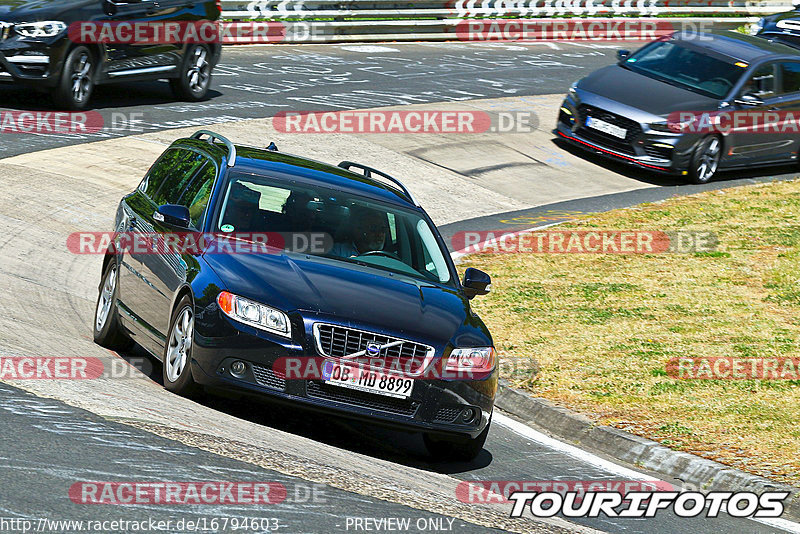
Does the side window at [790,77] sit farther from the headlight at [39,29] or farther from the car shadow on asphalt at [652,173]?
the headlight at [39,29]

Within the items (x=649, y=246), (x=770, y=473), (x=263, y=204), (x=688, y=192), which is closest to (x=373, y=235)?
(x=263, y=204)

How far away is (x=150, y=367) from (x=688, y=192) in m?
12.0

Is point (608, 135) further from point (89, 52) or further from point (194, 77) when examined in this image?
point (89, 52)

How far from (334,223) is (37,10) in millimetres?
9530

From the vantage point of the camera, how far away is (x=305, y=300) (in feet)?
24.2

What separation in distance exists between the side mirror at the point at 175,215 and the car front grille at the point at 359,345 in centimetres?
154

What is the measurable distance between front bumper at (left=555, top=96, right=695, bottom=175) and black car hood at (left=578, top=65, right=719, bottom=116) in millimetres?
293

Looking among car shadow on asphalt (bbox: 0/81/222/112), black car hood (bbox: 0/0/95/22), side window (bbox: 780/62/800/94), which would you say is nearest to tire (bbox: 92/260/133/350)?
black car hood (bbox: 0/0/95/22)

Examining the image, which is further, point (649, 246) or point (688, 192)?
point (688, 192)

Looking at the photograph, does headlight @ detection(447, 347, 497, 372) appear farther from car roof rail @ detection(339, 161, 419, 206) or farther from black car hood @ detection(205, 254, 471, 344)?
car roof rail @ detection(339, 161, 419, 206)

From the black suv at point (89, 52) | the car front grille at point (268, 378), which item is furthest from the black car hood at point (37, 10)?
the car front grille at point (268, 378)

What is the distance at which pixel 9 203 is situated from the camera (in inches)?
515

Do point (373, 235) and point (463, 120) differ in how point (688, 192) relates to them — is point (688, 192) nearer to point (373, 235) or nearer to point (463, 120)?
point (463, 120)

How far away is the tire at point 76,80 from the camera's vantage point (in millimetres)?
16766
